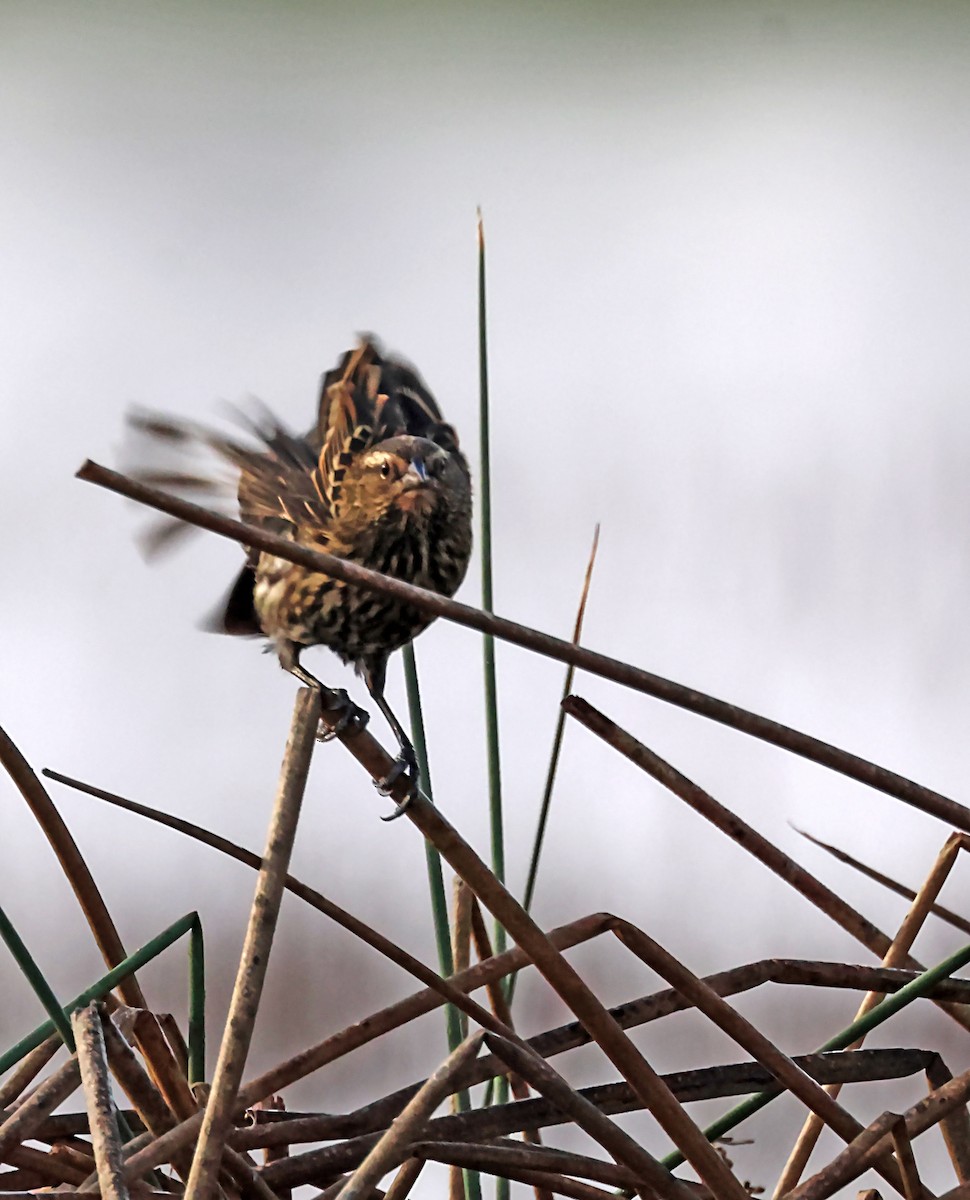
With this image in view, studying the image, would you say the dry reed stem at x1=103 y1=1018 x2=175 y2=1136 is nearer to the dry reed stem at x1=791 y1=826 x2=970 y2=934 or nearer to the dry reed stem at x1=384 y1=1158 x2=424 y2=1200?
the dry reed stem at x1=384 y1=1158 x2=424 y2=1200

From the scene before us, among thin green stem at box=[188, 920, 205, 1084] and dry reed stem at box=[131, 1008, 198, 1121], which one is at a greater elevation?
thin green stem at box=[188, 920, 205, 1084]

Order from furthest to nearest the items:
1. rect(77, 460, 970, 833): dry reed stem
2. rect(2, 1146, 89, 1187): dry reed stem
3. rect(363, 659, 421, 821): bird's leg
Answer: rect(363, 659, 421, 821): bird's leg, rect(2, 1146, 89, 1187): dry reed stem, rect(77, 460, 970, 833): dry reed stem

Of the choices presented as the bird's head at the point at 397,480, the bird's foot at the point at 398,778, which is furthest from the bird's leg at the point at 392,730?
the bird's head at the point at 397,480

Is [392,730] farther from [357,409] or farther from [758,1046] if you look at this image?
[758,1046]

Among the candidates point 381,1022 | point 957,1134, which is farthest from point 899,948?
point 381,1022

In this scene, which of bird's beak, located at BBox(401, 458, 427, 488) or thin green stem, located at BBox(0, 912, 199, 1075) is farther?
bird's beak, located at BBox(401, 458, 427, 488)

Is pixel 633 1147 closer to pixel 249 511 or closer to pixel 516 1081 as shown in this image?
pixel 516 1081

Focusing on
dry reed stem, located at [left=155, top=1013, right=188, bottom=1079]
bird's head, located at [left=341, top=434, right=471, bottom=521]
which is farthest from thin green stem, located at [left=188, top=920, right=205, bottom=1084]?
bird's head, located at [left=341, top=434, right=471, bottom=521]
